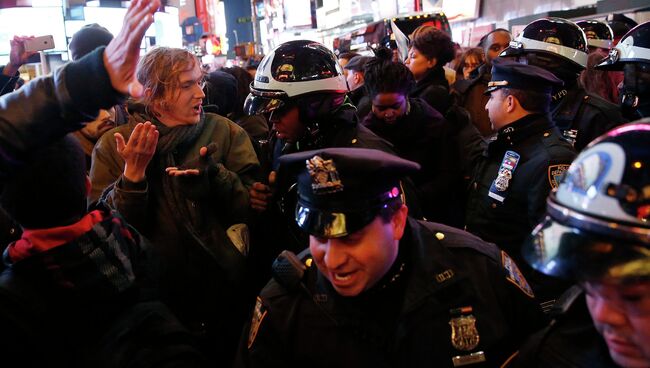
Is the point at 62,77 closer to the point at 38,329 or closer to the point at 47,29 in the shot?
the point at 38,329

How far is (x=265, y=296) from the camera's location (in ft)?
7.23

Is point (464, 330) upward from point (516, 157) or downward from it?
downward

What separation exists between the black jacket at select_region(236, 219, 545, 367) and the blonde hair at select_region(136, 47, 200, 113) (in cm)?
132

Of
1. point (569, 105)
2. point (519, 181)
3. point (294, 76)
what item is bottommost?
point (519, 181)

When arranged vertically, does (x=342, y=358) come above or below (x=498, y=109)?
below

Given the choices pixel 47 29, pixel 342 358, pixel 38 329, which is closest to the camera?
pixel 38 329

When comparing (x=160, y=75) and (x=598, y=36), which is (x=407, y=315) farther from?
(x=598, y=36)

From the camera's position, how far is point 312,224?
191cm

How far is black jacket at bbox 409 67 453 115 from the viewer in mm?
4852

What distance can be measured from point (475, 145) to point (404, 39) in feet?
11.4

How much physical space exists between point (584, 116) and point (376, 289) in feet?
9.79

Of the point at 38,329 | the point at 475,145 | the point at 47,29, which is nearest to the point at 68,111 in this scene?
the point at 38,329

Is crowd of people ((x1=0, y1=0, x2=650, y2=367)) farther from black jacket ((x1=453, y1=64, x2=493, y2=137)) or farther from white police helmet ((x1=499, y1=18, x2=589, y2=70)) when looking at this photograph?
black jacket ((x1=453, y1=64, x2=493, y2=137))

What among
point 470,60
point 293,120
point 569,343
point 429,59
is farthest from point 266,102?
point 470,60
